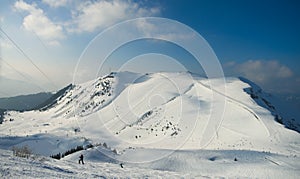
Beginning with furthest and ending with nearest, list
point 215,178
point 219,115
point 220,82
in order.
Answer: point 220,82 → point 219,115 → point 215,178

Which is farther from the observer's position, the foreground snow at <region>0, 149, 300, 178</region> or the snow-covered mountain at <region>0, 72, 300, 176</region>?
the snow-covered mountain at <region>0, 72, 300, 176</region>

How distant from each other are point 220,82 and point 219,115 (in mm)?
52580

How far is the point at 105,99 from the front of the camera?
188 m

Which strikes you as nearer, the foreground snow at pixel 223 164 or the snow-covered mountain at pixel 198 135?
the foreground snow at pixel 223 164

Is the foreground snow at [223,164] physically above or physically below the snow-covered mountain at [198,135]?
below

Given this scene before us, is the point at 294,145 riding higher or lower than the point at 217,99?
lower

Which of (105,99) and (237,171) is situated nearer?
(237,171)

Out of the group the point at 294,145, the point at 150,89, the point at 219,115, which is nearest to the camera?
the point at 294,145

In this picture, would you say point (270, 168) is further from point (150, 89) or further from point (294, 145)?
point (150, 89)

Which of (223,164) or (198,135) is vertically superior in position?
(198,135)

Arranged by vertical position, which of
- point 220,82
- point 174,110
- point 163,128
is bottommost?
point 163,128

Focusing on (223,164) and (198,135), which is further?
(198,135)

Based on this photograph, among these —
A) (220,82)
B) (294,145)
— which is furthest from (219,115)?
(220,82)

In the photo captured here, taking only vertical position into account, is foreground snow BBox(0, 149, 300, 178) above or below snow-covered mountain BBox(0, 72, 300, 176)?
below
